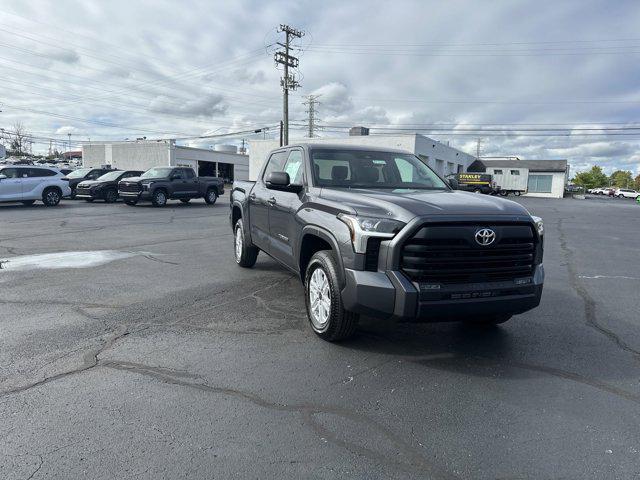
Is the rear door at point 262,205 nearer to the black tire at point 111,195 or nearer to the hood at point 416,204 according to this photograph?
the hood at point 416,204

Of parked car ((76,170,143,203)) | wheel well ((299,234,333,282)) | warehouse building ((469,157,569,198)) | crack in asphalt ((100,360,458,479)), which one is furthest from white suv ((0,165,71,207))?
warehouse building ((469,157,569,198))

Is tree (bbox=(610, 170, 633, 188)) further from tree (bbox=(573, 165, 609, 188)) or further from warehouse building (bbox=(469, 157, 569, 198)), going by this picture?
warehouse building (bbox=(469, 157, 569, 198))

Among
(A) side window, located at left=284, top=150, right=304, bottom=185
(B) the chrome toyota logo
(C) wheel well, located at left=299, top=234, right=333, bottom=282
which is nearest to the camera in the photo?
(B) the chrome toyota logo


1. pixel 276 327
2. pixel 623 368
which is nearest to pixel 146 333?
pixel 276 327

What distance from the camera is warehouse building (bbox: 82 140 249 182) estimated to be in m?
52.8

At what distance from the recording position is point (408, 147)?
41625 millimetres

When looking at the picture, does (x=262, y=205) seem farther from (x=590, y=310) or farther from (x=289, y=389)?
(x=590, y=310)

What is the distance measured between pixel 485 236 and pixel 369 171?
6.30ft

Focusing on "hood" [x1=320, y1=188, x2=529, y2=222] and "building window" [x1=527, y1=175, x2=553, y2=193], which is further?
"building window" [x1=527, y1=175, x2=553, y2=193]

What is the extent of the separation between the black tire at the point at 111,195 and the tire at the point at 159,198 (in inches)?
112

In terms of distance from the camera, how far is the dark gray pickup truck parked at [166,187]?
65.5 feet

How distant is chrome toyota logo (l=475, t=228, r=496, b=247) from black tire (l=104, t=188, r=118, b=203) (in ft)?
70.9

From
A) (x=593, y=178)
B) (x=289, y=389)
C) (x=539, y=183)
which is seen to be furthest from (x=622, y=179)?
(x=289, y=389)

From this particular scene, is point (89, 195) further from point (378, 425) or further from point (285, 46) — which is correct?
point (285, 46)
